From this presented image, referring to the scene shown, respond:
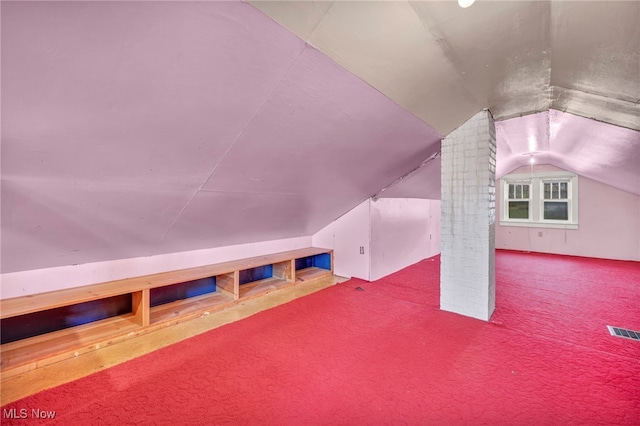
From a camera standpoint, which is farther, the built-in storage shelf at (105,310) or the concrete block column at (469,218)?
the concrete block column at (469,218)

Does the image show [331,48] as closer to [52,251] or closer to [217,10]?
[217,10]

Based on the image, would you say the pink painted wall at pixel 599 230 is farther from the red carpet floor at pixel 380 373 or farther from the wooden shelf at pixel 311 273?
the wooden shelf at pixel 311 273

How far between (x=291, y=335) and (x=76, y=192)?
204 cm

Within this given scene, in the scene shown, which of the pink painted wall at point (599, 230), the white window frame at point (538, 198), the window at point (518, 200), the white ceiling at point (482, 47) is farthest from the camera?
the window at point (518, 200)

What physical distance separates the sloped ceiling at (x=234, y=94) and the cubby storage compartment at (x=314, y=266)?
198cm

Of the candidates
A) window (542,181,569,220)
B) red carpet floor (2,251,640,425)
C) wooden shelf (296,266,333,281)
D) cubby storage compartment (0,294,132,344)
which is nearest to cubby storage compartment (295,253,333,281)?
wooden shelf (296,266,333,281)

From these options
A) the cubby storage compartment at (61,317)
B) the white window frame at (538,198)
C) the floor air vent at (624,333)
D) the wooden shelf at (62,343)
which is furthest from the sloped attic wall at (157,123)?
the white window frame at (538,198)

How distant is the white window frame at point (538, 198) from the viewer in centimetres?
659

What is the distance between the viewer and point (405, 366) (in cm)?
216

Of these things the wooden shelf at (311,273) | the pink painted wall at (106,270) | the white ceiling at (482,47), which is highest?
the white ceiling at (482,47)

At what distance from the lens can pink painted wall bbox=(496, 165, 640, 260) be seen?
596cm

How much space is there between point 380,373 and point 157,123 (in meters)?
2.24

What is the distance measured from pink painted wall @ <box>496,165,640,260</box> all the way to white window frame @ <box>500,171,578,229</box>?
0.11 m

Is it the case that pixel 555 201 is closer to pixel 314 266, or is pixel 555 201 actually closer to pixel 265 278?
pixel 314 266
